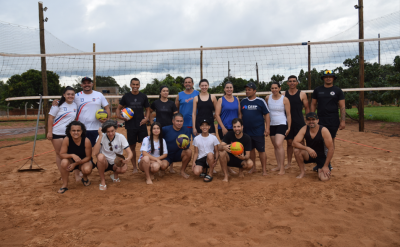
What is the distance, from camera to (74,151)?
11.1 ft

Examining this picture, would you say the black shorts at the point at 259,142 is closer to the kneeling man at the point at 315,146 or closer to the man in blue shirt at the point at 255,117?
the man in blue shirt at the point at 255,117

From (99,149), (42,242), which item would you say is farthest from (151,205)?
(99,149)

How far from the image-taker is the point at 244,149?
3.63 m

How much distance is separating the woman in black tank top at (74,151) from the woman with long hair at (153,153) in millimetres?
709

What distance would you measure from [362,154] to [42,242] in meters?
5.35

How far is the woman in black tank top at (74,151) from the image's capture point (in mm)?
3283

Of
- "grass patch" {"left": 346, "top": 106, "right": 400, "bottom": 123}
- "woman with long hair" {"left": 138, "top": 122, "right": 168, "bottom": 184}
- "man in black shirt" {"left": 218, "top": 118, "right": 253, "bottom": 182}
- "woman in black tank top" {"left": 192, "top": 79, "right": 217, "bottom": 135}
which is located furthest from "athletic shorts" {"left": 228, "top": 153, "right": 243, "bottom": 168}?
"grass patch" {"left": 346, "top": 106, "right": 400, "bottom": 123}

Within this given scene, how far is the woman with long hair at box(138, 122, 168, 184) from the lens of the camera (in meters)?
3.55

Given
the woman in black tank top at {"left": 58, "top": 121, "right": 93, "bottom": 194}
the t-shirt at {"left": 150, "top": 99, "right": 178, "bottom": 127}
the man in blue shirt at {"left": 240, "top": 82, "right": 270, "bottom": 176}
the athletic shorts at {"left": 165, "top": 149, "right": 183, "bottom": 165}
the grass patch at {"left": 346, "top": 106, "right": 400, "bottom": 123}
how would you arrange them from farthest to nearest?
the grass patch at {"left": 346, "top": 106, "right": 400, "bottom": 123} < the t-shirt at {"left": 150, "top": 99, "right": 178, "bottom": 127} < the athletic shorts at {"left": 165, "top": 149, "right": 183, "bottom": 165} < the man in blue shirt at {"left": 240, "top": 82, "right": 270, "bottom": 176} < the woman in black tank top at {"left": 58, "top": 121, "right": 93, "bottom": 194}

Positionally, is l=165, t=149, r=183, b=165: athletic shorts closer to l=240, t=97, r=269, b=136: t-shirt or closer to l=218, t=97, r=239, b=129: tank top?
l=218, t=97, r=239, b=129: tank top

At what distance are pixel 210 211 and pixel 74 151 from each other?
204cm

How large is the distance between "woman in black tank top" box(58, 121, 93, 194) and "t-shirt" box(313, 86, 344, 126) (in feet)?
11.1

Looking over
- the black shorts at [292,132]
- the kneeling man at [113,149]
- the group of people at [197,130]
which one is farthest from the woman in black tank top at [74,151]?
the black shorts at [292,132]

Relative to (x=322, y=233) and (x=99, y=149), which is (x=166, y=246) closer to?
(x=322, y=233)
